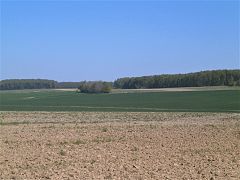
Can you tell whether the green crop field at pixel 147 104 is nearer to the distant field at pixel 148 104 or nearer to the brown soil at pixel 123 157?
the distant field at pixel 148 104

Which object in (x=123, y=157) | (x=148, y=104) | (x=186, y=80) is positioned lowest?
(x=123, y=157)

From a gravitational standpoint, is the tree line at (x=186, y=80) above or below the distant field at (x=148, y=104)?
above

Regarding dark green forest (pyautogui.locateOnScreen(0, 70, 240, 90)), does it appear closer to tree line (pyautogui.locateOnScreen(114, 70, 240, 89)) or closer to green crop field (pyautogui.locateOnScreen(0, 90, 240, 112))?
tree line (pyautogui.locateOnScreen(114, 70, 240, 89))

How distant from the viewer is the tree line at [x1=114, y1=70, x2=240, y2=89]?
106m

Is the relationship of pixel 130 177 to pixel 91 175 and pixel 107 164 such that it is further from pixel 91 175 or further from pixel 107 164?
pixel 107 164

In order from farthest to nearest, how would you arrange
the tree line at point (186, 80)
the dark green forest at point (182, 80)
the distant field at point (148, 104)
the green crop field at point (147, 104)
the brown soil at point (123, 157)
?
the dark green forest at point (182, 80)
the tree line at point (186, 80)
the green crop field at point (147, 104)
the distant field at point (148, 104)
the brown soil at point (123, 157)

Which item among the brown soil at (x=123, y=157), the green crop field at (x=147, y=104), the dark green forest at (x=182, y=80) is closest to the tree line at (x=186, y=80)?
the dark green forest at (x=182, y=80)

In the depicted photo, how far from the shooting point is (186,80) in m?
116

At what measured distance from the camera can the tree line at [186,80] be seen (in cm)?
10638

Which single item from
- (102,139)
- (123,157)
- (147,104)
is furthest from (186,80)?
(123,157)

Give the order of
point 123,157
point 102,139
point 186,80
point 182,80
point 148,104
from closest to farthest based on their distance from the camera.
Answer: point 123,157 → point 102,139 → point 148,104 → point 186,80 → point 182,80

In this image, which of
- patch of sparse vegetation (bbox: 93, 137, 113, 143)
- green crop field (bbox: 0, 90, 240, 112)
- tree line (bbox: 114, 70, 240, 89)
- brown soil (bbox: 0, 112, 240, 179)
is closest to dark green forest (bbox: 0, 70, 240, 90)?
tree line (bbox: 114, 70, 240, 89)

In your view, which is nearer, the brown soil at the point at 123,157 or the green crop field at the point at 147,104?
the brown soil at the point at 123,157

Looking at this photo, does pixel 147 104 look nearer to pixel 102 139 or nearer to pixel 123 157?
pixel 102 139
